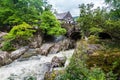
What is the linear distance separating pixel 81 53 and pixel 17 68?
7961 millimetres

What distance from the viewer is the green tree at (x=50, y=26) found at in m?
24.6

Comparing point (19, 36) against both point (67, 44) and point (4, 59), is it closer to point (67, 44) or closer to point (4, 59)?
point (67, 44)

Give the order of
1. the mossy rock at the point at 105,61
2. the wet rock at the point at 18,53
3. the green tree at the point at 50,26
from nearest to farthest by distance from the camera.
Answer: the mossy rock at the point at 105,61, the wet rock at the point at 18,53, the green tree at the point at 50,26

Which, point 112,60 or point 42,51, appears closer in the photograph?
point 112,60

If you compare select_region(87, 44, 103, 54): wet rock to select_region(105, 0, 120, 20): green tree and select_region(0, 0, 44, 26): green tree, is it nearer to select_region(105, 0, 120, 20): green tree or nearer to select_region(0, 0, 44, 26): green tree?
select_region(105, 0, 120, 20): green tree

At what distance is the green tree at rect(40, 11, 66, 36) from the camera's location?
24.6m

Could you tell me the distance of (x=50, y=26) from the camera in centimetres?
2528

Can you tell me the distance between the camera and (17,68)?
1620 centimetres

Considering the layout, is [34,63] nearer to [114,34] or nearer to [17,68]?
[17,68]

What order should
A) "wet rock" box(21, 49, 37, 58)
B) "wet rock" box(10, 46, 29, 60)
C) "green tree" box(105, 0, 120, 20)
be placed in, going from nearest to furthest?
"green tree" box(105, 0, 120, 20), "wet rock" box(10, 46, 29, 60), "wet rock" box(21, 49, 37, 58)

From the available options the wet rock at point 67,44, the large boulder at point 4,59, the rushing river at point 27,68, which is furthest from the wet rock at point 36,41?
the large boulder at point 4,59

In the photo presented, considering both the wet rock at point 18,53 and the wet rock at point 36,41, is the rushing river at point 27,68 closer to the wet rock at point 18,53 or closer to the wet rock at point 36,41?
the wet rock at point 18,53

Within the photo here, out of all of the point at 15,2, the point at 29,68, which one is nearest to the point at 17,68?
the point at 29,68

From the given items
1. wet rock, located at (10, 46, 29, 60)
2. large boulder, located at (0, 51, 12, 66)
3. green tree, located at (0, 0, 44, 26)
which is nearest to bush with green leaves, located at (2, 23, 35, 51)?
wet rock, located at (10, 46, 29, 60)
